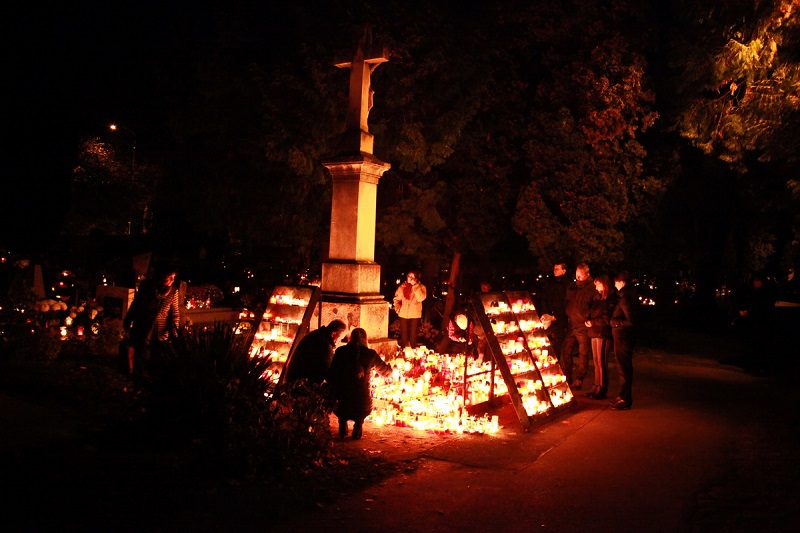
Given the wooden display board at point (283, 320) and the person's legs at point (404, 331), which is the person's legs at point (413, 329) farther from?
the wooden display board at point (283, 320)

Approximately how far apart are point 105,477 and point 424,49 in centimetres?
1349

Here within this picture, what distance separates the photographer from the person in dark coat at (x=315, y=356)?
7477 mm

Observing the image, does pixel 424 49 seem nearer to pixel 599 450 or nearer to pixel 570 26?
pixel 570 26

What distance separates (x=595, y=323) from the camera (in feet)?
32.3

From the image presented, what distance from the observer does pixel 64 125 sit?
52.1 feet

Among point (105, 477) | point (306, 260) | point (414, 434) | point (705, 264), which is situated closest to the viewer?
point (105, 477)

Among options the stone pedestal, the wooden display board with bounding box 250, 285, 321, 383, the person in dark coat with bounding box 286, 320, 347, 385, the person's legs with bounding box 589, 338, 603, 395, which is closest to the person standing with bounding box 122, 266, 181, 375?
the wooden display board with bounding box 250, 285, 321, 383

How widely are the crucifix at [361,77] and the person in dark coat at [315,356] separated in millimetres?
3804

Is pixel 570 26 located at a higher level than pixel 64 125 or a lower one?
higher

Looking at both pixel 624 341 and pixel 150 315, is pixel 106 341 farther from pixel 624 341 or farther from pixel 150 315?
pixel 624 341

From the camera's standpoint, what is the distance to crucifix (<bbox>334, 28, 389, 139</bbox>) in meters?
10.1

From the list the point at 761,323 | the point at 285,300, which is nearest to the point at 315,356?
the point at 285,300

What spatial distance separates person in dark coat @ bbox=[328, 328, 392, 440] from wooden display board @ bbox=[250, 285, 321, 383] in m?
2.01

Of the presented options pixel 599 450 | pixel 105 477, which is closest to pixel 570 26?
pixel 599 450
